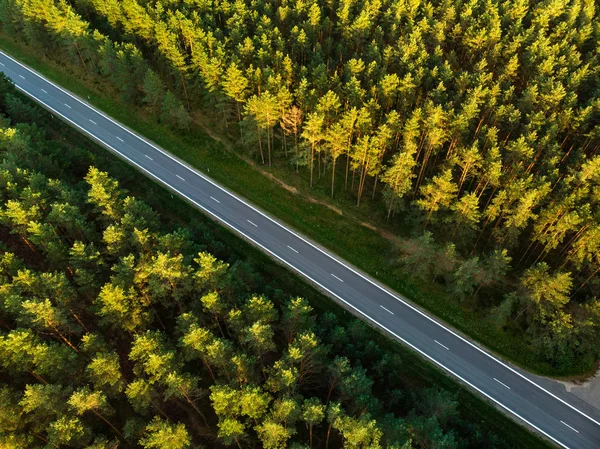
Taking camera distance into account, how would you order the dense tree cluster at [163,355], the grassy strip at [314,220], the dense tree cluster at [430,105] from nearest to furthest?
the dense tree cluster at [163,355]
the dense tree cluster at [430,105]
the grassy strip at [314,220]

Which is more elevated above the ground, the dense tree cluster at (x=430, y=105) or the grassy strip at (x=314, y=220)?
the dense tree cluster at (x=430, y=105)

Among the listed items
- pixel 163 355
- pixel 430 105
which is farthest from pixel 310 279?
pixel 430 105

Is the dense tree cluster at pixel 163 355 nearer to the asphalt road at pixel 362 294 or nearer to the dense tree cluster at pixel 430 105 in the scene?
the asphalt road at pixel 362 294

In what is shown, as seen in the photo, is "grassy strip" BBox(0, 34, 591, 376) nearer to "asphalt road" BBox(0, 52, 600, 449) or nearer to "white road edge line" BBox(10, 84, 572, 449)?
"asphalt road" BBox(0, 52, 600, 449)

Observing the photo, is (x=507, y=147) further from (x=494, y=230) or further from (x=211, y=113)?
(x=211, y=113)

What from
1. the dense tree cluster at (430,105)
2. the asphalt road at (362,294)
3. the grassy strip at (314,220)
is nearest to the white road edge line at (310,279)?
the asphalt road at (362,294)

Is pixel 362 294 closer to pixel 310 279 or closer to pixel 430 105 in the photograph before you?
pixel 310 279
